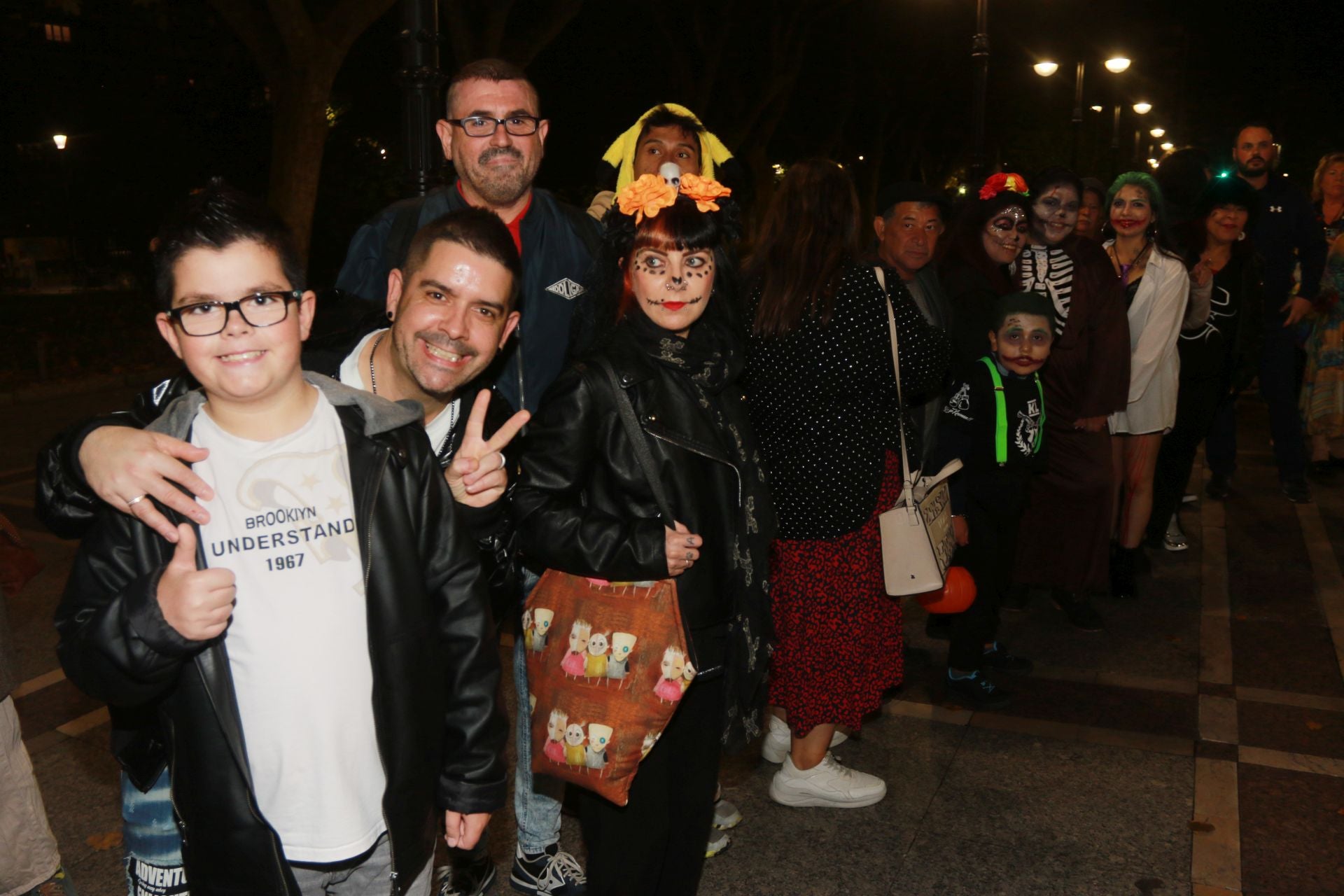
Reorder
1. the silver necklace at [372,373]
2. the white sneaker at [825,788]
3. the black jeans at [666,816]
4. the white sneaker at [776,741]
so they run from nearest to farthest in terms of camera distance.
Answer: the silver necklace at [372,373] < the black jeans at [666,816] < the white sneaker at [825,788] < the white sneaker at [776,741]

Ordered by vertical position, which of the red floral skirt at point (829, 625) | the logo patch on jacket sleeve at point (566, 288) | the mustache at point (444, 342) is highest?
the logo patch on jacket sleeve at point (566, 288)

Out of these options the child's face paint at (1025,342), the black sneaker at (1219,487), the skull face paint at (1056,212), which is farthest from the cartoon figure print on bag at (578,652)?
the black sneaker at (1219,487)

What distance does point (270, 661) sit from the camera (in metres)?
2.00

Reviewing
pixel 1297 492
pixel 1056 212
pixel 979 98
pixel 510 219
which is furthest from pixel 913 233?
pixel 979 98

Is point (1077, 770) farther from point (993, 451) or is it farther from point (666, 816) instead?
point (666, 816)

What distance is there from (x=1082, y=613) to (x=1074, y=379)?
1.23 meters

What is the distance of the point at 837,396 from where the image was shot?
360 cm

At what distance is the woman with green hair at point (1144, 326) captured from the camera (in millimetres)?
5895

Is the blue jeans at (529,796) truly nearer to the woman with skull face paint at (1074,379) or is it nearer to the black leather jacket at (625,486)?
the black leather jacket at (625,486)

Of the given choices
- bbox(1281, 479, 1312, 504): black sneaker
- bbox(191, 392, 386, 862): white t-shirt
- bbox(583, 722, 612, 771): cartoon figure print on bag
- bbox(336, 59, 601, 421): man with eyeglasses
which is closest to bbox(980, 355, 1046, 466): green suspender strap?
bbox(336, 59, 601, 421): man with eyeglasses

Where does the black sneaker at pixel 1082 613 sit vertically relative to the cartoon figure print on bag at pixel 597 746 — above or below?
below

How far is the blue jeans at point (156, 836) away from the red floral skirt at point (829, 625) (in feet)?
6.61

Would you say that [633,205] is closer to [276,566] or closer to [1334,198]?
[276,566]

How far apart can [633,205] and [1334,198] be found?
315 inches
